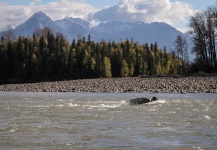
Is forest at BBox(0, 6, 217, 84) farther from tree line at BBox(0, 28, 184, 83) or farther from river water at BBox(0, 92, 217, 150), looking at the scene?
river water at BBox(0, 92, 217, 150)

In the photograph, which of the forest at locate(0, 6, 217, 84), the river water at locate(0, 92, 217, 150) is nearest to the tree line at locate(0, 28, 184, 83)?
the forest at locate(0, 6, 217, 84)

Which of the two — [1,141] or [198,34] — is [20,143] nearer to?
[1,141]

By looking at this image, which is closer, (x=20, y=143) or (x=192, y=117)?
(x=20, y=143)

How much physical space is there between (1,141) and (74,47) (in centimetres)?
9037

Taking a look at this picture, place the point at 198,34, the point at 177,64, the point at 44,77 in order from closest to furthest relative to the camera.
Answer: the point at 198,34, the point at 44,77, the point at 177,64

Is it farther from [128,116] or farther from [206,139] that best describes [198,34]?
[206,139]

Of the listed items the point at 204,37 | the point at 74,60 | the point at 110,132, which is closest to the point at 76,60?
the point at 74,60

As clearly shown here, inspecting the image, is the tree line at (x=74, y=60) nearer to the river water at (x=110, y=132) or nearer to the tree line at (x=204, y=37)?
the tree line at (x=204, y=37)

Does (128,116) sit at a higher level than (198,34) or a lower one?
lower

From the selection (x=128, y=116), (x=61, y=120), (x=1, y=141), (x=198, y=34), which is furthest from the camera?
(x=198, y=34)

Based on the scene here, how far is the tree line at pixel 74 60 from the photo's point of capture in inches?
3688

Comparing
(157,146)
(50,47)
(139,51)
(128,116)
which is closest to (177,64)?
(139,51)

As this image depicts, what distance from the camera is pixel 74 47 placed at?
331ft

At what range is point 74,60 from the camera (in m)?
95.4
